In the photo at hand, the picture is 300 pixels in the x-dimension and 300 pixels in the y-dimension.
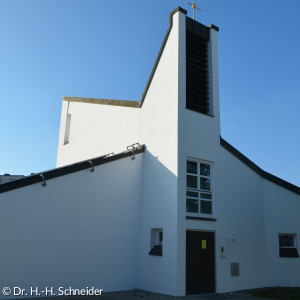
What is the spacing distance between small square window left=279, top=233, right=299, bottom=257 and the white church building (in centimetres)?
4

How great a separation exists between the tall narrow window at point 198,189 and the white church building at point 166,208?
3cm

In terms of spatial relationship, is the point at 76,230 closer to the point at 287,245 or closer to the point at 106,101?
the point at 106,101

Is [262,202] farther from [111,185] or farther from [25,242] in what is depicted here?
[25,242]

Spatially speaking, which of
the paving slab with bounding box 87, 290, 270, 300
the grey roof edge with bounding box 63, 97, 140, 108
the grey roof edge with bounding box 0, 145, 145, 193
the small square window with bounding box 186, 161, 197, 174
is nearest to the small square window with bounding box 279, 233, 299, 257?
the paving slab with bounding box 87, 290, 270, 300

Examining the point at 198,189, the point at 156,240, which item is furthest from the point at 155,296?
the point at 198,189

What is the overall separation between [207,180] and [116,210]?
3.07 metres

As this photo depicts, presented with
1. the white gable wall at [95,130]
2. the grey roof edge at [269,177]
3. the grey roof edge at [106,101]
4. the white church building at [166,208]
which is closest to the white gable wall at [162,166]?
the white church building at [166,208]

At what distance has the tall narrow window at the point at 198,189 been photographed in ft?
33.6

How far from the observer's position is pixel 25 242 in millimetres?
8336

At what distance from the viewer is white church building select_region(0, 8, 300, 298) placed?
28.6 ft

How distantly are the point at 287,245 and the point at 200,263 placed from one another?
430cm

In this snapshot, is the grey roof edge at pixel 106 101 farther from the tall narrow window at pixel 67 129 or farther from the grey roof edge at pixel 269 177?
the grey roof edge at pixel 269 177

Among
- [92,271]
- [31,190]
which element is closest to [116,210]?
[92,271]

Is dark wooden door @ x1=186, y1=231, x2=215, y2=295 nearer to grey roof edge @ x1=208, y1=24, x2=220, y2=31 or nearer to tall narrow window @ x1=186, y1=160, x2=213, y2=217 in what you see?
tall narrow window @ x1=186, y1=160, x2=213, y2=217
